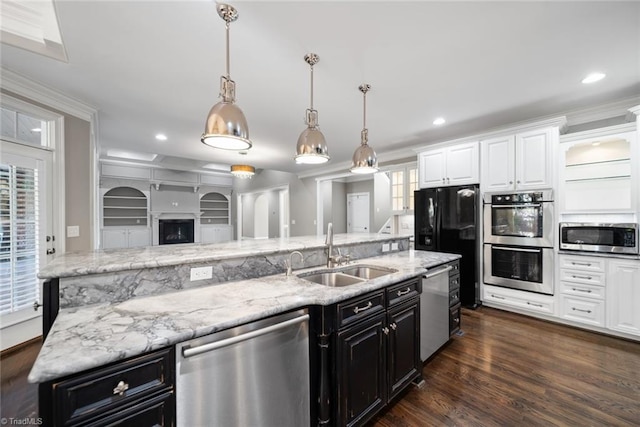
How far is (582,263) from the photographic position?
297 cm

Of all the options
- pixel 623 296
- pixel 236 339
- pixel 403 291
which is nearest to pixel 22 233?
pixel 236 339

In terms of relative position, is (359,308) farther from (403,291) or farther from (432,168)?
(432,168)

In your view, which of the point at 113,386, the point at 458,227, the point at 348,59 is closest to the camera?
the point at 113,386

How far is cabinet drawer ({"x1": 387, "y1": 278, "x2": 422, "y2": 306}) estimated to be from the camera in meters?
1.80

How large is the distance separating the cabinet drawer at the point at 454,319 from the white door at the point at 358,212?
18.1 ft

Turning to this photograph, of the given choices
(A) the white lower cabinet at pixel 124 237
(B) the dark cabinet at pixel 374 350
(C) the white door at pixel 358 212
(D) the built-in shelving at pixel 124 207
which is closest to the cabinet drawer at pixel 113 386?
(B) the dark cabinet at pixel 374 350

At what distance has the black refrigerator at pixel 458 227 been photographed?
3.67 metres

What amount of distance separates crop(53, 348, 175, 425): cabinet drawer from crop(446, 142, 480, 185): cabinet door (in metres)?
4.05

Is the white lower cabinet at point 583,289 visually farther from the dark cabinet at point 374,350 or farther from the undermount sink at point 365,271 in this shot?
the undermount sink at point 365,271

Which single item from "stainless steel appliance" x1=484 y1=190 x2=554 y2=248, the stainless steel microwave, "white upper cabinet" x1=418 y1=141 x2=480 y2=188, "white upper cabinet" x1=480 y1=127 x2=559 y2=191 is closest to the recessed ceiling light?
"white upper cabinet" x1=480 y1=127 x2=559 y2=191

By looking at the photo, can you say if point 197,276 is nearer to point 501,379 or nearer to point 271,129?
point 501,379

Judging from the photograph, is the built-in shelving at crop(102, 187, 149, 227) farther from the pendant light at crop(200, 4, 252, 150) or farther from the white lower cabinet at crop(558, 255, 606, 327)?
the white lower cabinet at crop(558, 255, 606, 327)

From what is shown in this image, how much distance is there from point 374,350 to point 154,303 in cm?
131

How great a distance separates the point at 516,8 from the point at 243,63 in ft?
6.41
